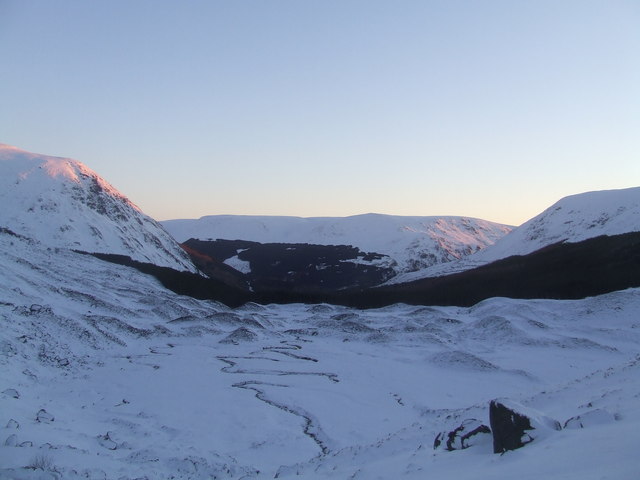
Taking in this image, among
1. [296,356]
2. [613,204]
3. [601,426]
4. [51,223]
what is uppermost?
[613,204]

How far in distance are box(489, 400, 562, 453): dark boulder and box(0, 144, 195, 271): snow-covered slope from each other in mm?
59930

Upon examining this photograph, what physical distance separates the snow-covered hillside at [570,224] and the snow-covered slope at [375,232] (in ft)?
77.9

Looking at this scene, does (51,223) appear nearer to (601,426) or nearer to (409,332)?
(409,332)

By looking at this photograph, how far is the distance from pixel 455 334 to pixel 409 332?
3.12 meters

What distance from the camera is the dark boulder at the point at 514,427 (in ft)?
Result: 29.8

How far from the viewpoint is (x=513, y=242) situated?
90.8 m

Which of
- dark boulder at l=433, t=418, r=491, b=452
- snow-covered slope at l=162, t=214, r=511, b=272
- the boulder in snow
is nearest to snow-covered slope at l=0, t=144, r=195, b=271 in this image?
the boulder in snow

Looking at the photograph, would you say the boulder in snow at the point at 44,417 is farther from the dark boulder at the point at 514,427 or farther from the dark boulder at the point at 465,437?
the dark boulder at the point at 514,427

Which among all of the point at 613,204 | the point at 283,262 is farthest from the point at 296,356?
the point at 283,262

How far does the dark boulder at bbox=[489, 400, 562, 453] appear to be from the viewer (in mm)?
9086

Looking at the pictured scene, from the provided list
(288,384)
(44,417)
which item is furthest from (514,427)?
(288,384)

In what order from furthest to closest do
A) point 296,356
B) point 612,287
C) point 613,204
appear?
point 613,204 → point 612,287 → point 296,356

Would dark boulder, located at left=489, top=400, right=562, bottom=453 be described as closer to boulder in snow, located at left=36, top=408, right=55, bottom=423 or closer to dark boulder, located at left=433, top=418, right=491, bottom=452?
dark boulder, located at left=433, top=418, right=491, bottom=452

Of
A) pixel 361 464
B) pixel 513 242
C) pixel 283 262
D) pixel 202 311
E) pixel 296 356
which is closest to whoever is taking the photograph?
pixel 361 464
